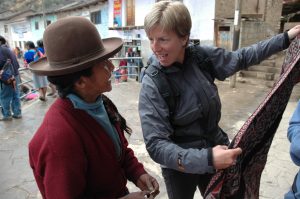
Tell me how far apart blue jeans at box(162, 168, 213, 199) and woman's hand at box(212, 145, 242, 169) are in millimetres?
559

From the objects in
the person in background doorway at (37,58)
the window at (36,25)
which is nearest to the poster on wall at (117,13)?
the person in background doorway at (37,58)

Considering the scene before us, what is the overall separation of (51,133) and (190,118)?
0.74 m

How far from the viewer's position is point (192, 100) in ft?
5.02

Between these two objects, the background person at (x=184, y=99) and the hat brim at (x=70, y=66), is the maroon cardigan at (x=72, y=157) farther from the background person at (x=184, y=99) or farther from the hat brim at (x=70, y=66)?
the background person at (x=184, y=99)

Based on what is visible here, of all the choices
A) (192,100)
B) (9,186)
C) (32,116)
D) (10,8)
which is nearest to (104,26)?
(32,116)

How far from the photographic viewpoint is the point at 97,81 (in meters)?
1.31

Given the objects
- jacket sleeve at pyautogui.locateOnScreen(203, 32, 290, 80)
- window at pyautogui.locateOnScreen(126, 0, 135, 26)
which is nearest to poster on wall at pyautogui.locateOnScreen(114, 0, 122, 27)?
window at pyautogui.locateOnScreen(126, 0, 135, 26)

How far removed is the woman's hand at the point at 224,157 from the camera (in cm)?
120

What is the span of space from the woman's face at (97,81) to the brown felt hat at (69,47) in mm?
55

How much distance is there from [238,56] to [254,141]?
0.60 meters

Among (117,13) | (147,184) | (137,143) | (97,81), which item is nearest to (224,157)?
(147,184)

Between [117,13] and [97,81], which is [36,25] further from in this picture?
[97,81]

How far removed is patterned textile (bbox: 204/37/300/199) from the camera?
132 centimetres

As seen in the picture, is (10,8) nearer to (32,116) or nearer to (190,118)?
(32,116)
